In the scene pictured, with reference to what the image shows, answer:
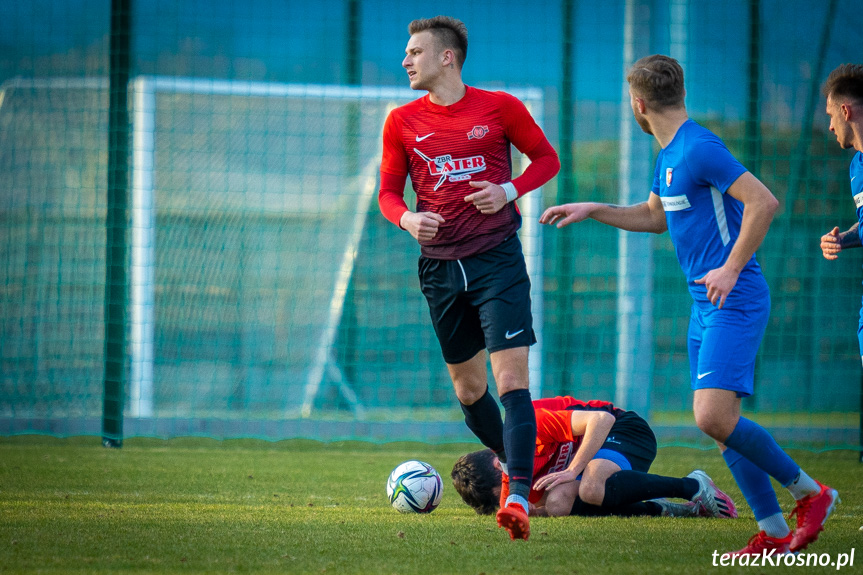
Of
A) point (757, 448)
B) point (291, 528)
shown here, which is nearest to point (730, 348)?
point (757, 448)

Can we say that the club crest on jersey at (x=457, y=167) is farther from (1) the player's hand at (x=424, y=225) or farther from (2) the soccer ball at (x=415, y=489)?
(2) the soccer ball at (x=415, y=489)

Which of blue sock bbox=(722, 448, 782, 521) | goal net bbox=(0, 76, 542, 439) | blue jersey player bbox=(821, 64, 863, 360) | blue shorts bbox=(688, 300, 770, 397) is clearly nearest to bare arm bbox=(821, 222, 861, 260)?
blue jersey player bbox=(821, 64, 863, 360)

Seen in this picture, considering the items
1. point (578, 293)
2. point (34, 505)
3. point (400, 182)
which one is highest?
point (400, 182)

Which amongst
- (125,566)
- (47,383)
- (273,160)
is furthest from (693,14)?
(125,566)

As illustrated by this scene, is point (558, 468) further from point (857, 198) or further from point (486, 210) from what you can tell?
point (857, 198)

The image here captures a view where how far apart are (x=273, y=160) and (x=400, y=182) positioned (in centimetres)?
459

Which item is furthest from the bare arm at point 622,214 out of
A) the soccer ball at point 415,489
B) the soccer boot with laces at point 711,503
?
the soccer ball at point 415,489

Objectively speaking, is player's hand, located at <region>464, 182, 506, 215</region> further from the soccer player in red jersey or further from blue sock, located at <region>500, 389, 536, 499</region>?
blue sock, located at <region>500, 389, 536, 499</region>

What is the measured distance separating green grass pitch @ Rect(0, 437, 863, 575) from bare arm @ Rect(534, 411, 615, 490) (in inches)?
8.1

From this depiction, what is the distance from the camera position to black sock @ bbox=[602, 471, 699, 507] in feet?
14.7

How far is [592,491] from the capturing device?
4473mm

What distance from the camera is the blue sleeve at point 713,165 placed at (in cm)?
327

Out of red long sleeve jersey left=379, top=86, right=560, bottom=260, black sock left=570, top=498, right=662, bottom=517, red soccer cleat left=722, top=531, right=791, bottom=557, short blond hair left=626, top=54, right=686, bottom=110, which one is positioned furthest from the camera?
black sock left=570, top=498, right=662, bottom=517

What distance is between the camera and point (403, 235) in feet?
30.2
